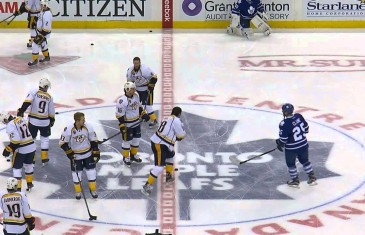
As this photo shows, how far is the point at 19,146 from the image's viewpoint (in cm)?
1058

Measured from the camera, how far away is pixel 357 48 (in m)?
17.8

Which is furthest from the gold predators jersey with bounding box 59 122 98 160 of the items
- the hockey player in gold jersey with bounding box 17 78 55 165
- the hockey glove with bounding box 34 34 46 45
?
the hockey glove with bounding box 34 34 46 45

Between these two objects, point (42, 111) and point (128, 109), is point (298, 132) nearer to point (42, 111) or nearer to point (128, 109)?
point (128, 109)

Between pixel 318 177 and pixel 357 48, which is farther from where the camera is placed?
pixel 357 48

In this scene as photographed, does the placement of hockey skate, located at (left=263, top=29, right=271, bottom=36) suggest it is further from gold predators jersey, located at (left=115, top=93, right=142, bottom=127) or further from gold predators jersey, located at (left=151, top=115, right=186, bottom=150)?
gold predators jersey, located at (left=151, top=115, right=186, bottom=150)

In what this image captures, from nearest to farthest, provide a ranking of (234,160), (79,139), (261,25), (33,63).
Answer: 1. (79,139)
2. (234,160)
3. (33,63)
4. (261,25)

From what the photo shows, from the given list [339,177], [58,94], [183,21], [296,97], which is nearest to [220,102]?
[296,97]

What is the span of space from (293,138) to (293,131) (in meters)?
0.09

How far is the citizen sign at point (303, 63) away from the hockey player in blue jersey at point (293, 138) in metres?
5.58

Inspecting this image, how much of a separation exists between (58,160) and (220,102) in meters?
3.36

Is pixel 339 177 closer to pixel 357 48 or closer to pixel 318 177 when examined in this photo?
pixel 318 177

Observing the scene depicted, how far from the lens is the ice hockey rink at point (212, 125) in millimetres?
10211

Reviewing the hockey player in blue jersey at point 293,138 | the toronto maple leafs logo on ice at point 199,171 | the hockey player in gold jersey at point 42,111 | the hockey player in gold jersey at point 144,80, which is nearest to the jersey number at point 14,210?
the toronto maple leafs logo on ice at point 199,171

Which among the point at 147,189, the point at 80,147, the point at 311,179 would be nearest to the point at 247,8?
the point at 311,179
